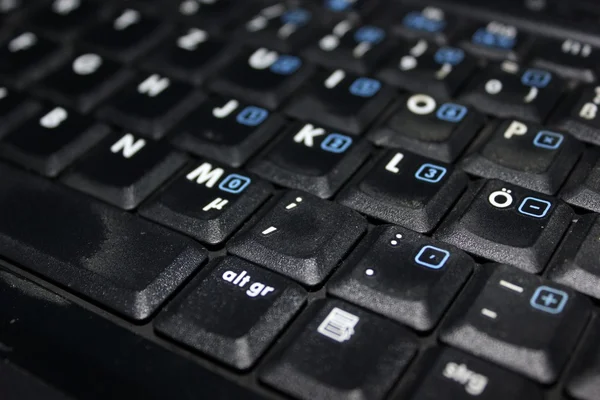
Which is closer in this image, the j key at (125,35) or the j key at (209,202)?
the j key at (209,202)

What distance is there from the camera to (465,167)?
546mm

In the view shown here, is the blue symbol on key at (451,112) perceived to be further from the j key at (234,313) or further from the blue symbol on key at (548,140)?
the j key at (234,313)

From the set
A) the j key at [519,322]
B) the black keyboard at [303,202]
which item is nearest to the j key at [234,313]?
the black keyboard at [303,202]

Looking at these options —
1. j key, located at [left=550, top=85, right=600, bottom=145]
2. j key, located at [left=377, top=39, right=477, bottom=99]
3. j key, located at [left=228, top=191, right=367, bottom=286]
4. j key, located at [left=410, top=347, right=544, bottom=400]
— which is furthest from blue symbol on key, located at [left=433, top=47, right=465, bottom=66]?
j key, located at [left=410, top=347, right=544, bottom=400]

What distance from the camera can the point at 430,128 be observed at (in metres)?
0.58

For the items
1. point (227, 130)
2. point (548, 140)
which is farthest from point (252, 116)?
point (548, 140)

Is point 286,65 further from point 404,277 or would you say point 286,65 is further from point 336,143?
point 404,277

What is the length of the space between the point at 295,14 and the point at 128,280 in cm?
37

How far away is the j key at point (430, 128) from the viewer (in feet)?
1.85

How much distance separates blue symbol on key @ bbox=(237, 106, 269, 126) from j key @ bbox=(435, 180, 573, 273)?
0.61 feet

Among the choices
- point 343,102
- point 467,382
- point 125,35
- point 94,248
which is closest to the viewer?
point 467,382

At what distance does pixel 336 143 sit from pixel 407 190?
0.27ft

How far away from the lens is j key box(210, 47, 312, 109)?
2.09 ft

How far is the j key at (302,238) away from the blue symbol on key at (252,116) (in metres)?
0.10
